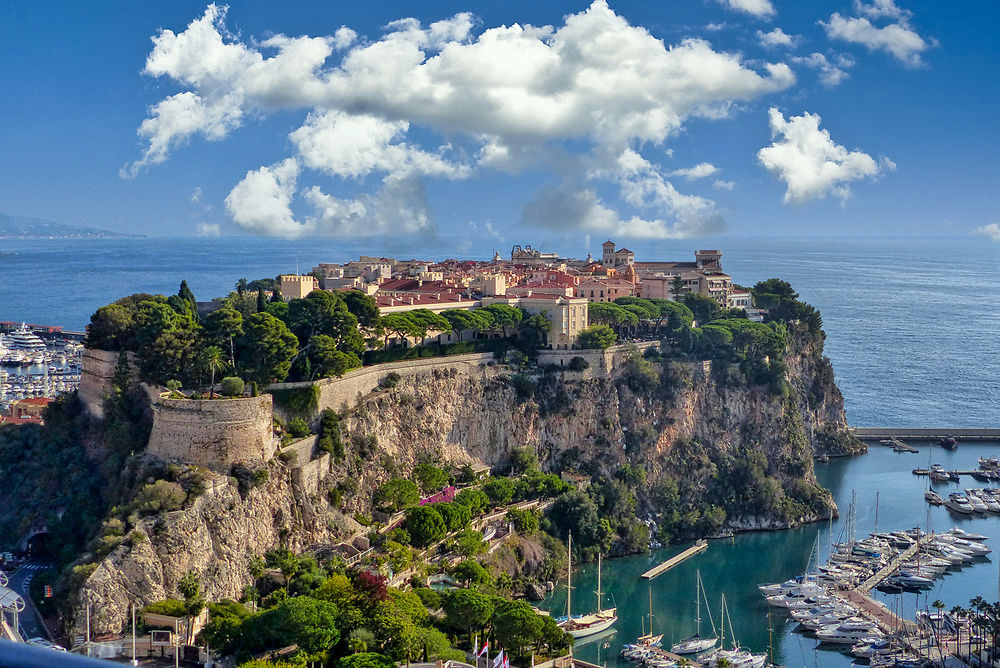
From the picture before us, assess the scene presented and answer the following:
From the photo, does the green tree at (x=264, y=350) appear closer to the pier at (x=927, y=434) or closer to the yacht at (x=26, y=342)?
the pier at (x=927, y=434)

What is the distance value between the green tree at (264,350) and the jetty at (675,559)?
534 inches

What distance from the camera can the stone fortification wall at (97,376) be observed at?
27484 millimetres

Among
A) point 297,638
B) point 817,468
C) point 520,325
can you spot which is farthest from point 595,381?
point 297,638

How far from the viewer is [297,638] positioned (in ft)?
64.2

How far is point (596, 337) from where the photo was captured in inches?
1475

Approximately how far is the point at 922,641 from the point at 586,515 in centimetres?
1091

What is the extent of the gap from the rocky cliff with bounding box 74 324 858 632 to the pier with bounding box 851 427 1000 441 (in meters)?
5.41

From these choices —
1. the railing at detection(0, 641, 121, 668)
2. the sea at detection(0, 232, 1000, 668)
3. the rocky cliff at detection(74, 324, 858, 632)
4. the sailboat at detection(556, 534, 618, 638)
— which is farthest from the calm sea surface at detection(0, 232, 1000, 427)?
the railing at detection(0, 641, 121, 668)

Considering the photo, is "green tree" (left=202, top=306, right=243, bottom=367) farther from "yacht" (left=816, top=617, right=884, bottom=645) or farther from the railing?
the railing

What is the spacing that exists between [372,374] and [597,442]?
9411 mm

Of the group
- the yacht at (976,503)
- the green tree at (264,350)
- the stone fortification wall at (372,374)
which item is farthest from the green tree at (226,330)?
the yacht at (976,503)

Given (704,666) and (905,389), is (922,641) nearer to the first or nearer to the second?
(704,666)

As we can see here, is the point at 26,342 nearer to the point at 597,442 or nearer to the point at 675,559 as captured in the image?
the point at 597,442

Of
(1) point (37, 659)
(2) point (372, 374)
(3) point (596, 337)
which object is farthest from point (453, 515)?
(1) point (37, 659)
